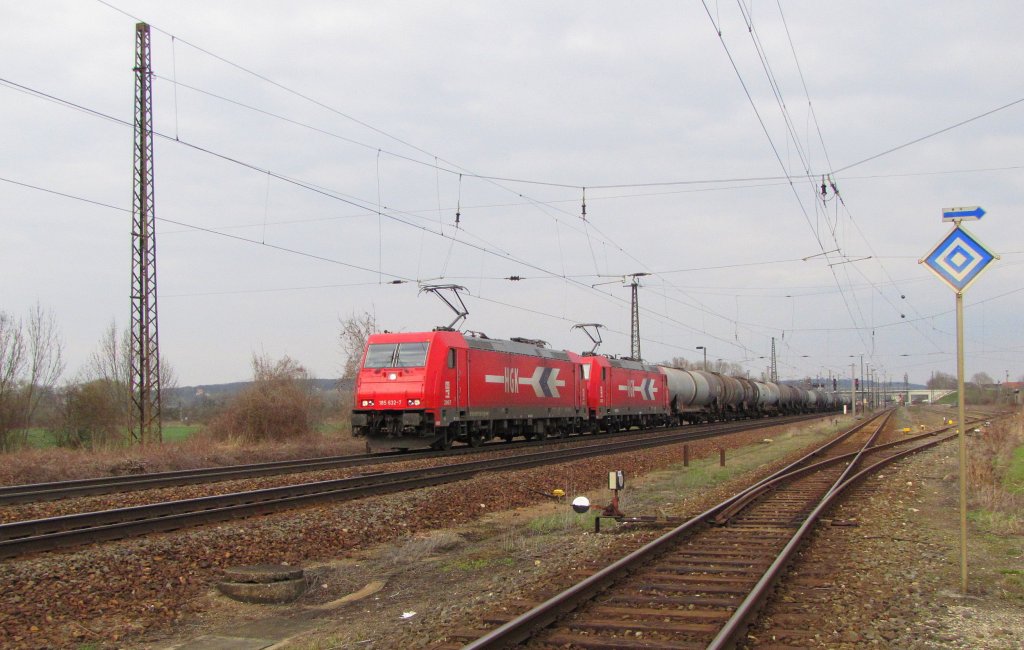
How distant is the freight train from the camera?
76.2 ft

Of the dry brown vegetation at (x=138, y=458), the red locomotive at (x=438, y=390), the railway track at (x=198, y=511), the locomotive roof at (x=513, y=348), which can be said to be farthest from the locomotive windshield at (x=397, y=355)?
the railway track at (x=198, y=511)

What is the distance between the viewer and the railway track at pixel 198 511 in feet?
31.6

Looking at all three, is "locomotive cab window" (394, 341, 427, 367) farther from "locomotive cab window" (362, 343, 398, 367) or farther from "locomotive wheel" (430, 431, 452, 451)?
"locomotive wheel" (430, 431, 452, 451)

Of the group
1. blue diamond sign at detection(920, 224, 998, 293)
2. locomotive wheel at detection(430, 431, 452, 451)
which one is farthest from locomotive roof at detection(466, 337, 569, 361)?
blue diamond sign at detection(920, 224, 998, 293)

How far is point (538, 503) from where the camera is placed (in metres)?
15.7

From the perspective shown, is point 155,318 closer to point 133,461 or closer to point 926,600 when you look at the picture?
point 133,461

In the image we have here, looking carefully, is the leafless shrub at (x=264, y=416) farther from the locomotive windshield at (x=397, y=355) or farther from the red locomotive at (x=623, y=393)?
the red locomotive at (x=623, y=393)

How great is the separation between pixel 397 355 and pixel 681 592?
16.9m

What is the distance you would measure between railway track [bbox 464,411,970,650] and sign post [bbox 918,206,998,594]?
1.92 m

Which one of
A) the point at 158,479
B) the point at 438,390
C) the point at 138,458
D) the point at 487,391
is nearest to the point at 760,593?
the point at 158,479

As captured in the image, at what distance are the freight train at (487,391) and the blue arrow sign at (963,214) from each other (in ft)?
53.9

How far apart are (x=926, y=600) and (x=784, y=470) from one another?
487 inches

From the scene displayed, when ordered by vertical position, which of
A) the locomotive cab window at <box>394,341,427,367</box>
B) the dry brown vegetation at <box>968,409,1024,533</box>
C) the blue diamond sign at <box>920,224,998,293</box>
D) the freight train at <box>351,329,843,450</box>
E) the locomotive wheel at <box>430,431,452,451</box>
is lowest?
the dry brown vegetation at <box>968,409,1024,533</box>

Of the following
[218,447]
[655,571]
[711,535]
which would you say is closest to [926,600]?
[655,571]
